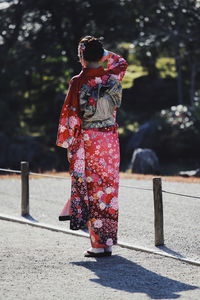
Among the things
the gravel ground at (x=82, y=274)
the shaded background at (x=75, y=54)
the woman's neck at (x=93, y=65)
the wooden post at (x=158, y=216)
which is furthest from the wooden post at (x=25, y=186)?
the shaded background at (x=75, y=54)

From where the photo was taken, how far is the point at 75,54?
2303cm

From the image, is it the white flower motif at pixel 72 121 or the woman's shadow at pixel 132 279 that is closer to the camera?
the woman's shadow at pixel 132 279

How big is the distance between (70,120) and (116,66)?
0.71 m

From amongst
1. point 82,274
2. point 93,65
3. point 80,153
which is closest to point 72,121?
point 80,153

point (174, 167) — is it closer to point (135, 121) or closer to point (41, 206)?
point (135, 121)

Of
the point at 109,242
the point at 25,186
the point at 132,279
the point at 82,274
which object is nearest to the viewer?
the point at 132,279

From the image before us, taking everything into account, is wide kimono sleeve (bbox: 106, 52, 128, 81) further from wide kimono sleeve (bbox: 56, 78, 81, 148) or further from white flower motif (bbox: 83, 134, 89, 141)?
white flower motif (bbox: 83, 134, 89, 141)

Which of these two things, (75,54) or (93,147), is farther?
(75,54)

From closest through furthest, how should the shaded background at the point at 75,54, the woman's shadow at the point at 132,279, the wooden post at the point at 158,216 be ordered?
the woman's shadow at the point at 132,279 → the wooden post at the point at 158,216 → the shaded background at the point at 75,54

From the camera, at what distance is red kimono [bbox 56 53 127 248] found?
6.30m

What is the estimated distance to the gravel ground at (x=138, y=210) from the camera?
709cm

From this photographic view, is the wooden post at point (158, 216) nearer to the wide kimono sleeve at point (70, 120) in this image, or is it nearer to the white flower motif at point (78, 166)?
the white flower motif at point (78, 166)

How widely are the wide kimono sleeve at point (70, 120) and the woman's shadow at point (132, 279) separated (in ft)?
3.75

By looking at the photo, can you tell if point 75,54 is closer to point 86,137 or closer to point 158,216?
point 158,216
